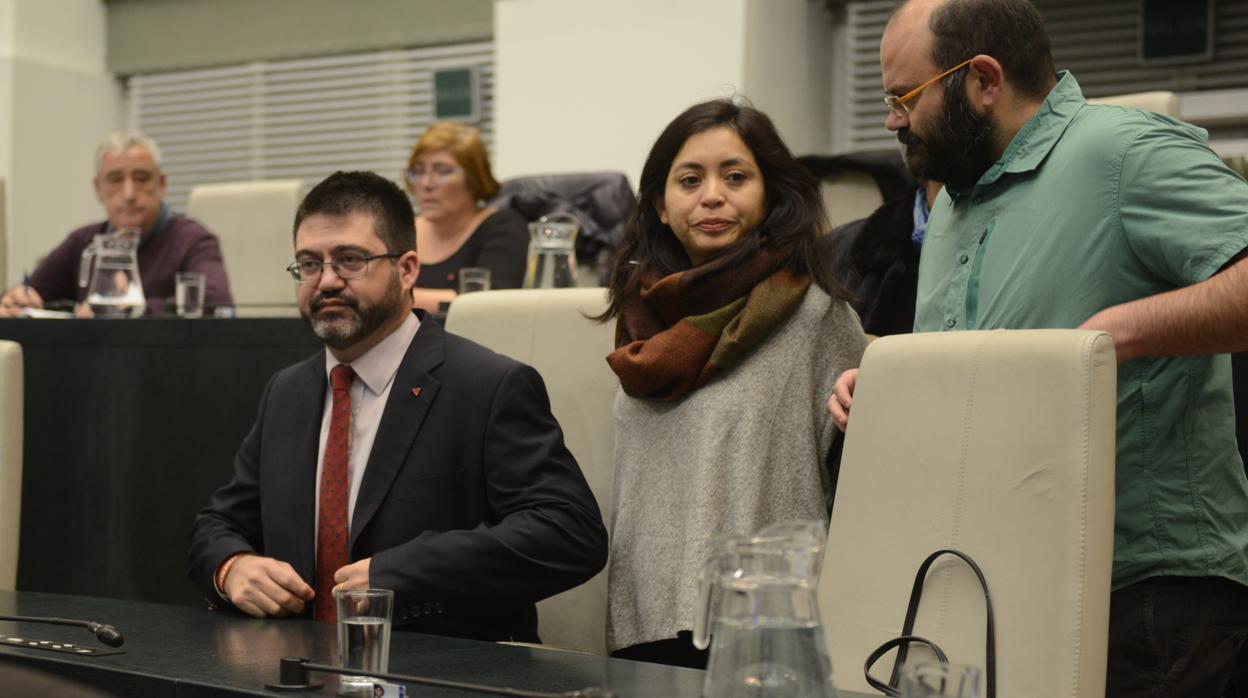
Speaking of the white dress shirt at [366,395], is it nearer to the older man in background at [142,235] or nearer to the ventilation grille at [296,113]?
the older man in background at [142,235]

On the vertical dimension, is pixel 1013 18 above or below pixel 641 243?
above

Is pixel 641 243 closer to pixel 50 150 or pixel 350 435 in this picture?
pixel 350 435

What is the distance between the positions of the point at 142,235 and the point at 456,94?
223 cm

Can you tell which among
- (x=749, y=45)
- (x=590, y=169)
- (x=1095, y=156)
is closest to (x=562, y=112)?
(x=590, y=169)

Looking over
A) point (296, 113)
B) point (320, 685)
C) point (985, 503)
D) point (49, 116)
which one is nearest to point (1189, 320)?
point (985, 503)

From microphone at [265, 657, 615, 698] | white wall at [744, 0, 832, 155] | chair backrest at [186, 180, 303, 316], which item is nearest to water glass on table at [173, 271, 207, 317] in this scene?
chair backrest at [186, 180, 303, 316]

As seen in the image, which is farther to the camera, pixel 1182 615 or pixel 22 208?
pixel 22 208

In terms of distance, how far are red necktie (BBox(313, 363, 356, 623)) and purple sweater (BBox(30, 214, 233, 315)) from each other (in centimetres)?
193

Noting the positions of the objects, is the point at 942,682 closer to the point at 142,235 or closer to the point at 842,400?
the point at 842,400

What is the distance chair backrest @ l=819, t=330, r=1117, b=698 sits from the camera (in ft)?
5.36

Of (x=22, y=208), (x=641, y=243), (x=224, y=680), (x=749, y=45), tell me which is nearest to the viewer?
(x=224, y=680)

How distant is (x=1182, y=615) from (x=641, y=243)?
116cm

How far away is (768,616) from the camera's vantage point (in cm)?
107

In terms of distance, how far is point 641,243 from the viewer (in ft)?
8.66
